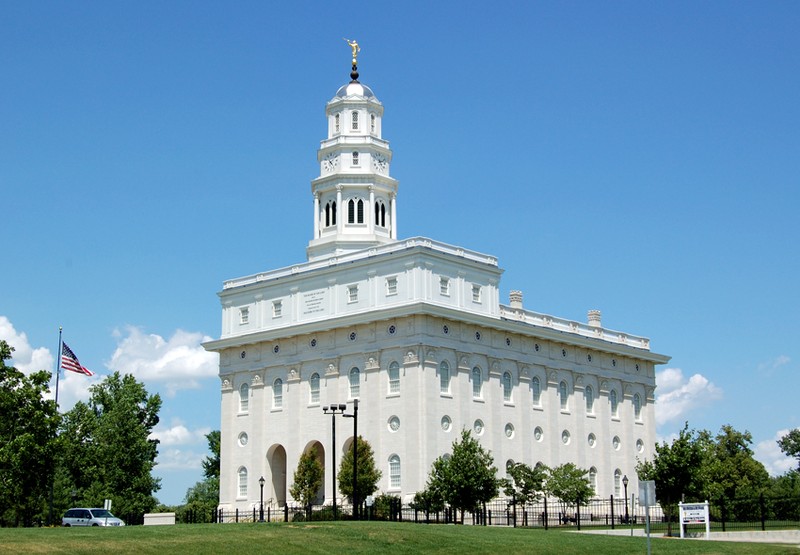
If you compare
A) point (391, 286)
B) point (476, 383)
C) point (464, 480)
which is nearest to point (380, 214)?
point (391, 286)

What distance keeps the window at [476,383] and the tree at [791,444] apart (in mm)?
70976

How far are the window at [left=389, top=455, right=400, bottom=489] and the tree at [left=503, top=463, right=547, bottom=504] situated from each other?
6.55m

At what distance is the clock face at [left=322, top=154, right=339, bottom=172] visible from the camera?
8534 cm

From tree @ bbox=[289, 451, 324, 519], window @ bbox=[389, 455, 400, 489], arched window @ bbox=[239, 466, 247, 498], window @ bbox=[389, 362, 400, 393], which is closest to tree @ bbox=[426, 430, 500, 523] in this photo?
window @ bbox=[389, 455, 400, 489]

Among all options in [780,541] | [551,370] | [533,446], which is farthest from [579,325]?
[780,541]

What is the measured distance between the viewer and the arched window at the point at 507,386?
77.1 meters

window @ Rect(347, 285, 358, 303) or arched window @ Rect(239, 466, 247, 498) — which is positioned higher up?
window @ Rect(347, 285, 358, 303)

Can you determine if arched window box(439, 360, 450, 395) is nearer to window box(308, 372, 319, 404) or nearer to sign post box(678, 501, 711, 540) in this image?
window box(308, 372, 319, 404)

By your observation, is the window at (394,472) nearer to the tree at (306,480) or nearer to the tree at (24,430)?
the tree at (306,480)

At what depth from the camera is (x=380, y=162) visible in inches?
3378

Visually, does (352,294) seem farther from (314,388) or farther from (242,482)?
(242,482)

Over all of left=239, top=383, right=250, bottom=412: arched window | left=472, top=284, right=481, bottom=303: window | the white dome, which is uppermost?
the white dome

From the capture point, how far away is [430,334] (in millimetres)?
71125

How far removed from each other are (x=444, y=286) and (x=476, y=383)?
665cm
